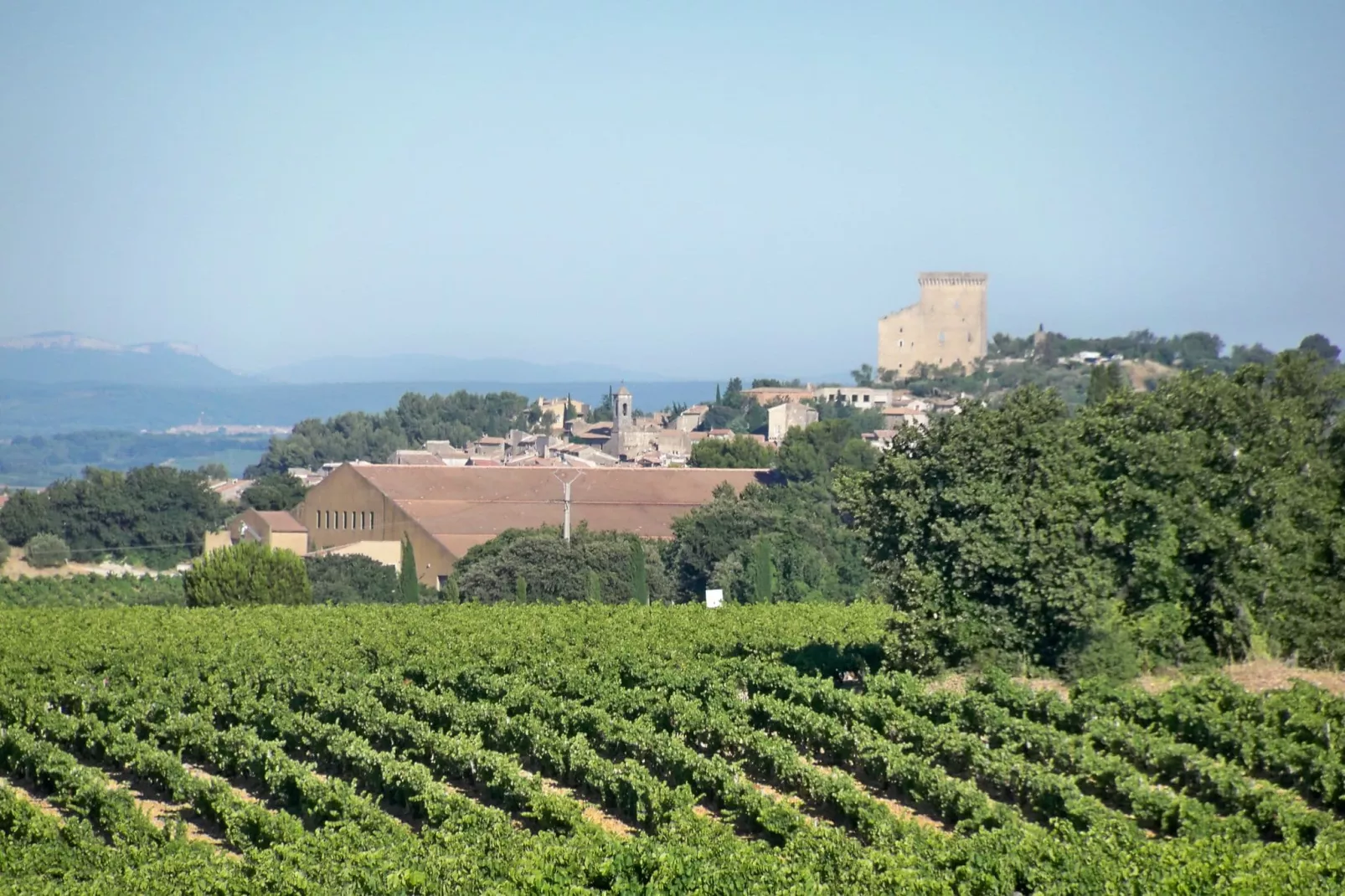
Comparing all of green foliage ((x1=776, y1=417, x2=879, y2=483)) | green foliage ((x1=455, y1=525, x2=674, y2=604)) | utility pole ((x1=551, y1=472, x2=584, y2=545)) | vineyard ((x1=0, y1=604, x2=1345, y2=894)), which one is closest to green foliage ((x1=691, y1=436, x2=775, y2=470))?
green foliage ((x1=776, y1=417, x2=879, y2=483))

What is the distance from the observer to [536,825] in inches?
554

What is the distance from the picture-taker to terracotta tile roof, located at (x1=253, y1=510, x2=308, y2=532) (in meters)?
59.6

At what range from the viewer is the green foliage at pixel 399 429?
128m

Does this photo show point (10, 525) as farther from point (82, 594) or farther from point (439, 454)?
point (439, 454)

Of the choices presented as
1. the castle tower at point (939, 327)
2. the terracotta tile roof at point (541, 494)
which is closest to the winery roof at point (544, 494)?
the terracotta tile roof at point (541, 494)

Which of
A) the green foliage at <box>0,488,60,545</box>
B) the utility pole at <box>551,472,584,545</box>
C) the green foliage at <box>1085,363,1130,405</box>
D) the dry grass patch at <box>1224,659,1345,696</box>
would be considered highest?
the green foliage at <box>1085,363,1130,405</box>

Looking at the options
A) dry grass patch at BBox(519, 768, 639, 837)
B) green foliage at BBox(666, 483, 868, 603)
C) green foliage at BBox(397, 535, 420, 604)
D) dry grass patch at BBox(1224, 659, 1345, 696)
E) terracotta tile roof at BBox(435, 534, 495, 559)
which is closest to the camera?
dry grass patch at BBox(519, 768, 639, 837)

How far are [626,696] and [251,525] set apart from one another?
4686 cm

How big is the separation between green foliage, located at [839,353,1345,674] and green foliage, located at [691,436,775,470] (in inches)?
2247

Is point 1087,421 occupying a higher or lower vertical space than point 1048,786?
higher

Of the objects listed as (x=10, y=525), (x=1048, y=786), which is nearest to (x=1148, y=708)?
(x=1048, y=786)

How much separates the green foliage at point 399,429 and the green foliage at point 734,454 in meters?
52.2

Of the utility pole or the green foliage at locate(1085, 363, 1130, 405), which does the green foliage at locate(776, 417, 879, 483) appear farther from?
the green foliage at locate(1085, 363, 1130, 405)

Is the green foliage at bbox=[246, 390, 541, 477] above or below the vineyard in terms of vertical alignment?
below
